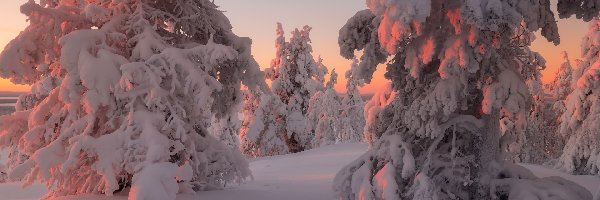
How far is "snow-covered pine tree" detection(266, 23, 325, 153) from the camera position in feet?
101

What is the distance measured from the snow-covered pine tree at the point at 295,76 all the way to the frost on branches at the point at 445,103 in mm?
22434

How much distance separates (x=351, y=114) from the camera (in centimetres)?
4209

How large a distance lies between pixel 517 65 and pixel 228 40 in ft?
17.6

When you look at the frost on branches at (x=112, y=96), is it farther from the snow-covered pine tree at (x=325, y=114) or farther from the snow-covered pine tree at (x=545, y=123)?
the snow-covered pine tree at (x=325, y=114)

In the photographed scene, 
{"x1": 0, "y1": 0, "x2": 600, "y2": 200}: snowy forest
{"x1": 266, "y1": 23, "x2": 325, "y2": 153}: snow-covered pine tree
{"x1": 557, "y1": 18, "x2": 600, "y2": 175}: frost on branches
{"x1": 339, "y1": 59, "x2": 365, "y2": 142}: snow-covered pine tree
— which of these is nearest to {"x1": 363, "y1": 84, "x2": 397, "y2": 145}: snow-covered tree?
{"x1": 0, "y1": 0, "x2": 600, "y2": 200}: snowy forest

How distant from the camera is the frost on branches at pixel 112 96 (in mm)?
7688

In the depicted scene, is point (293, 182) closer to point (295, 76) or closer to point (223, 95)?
point (223, 95)

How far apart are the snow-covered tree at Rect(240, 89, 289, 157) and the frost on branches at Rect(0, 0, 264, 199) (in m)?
21.1

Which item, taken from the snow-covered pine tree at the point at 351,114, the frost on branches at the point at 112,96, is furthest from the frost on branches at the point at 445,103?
the snow-covered pine tree at the point at 351,114

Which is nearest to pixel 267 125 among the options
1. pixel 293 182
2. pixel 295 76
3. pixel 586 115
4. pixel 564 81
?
pixel 295 76

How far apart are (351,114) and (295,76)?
40.8 feet

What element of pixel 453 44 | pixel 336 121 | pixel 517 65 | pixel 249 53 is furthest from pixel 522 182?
pixel 336 121

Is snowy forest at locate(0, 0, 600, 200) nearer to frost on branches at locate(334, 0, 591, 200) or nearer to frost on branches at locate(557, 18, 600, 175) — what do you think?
frost on branches at locate(334, 0, 591, 200)

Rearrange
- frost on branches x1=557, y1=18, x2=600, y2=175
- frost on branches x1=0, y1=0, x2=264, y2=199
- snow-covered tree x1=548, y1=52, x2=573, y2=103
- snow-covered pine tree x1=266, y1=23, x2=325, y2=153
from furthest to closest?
snow-covered pine tree x1=266, y1=23, x2=325, y2=153 < snow-covered tree x1=548, y1=52, x2=573, y2=103 < frost on branches x1=557, y1=18, x2=600, y2=175 < frost on branches x1=0, y1=0, x2=264, y2=199
